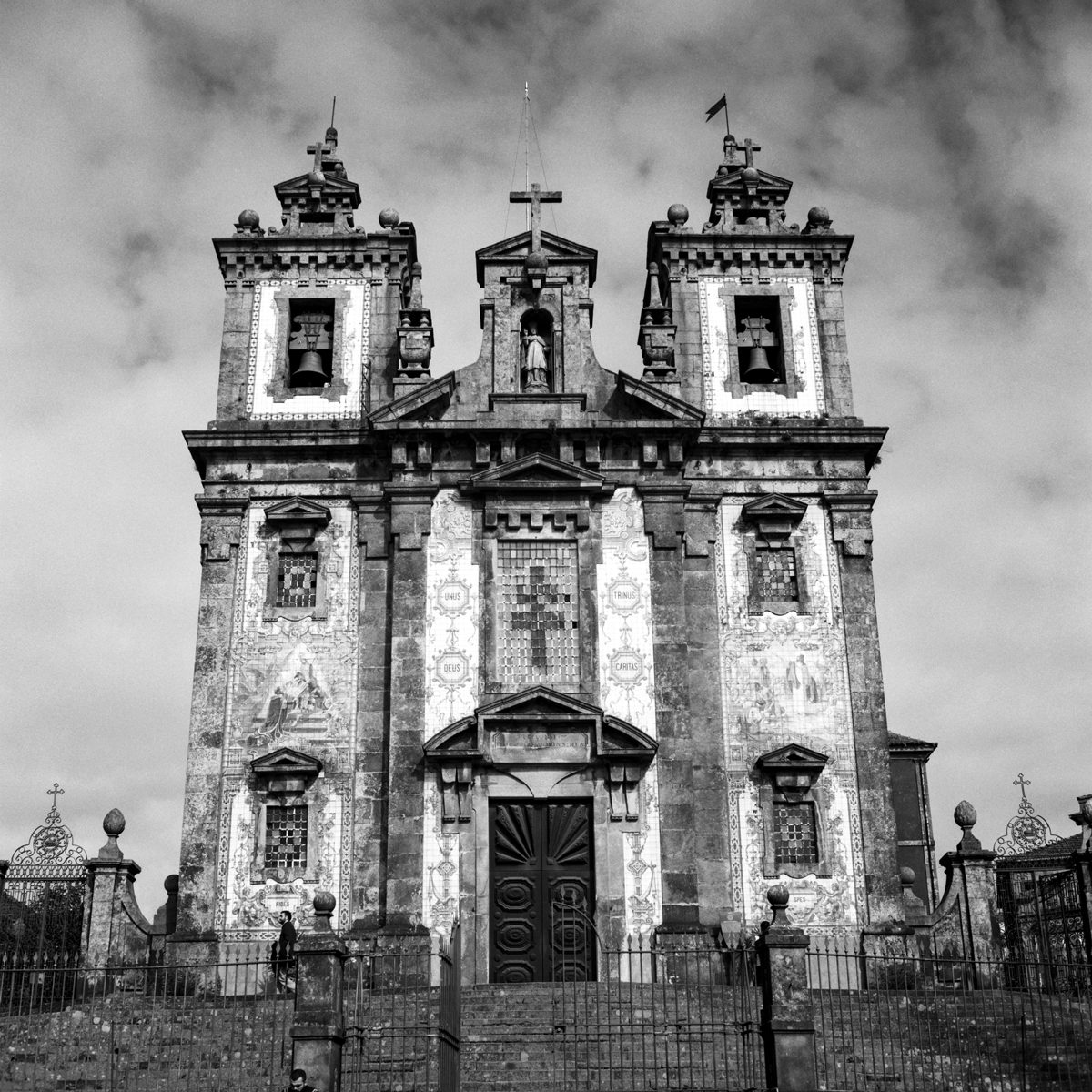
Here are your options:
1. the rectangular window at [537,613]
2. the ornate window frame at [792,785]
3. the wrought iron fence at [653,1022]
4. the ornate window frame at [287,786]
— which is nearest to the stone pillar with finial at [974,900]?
the ornate window frame at [792,785]

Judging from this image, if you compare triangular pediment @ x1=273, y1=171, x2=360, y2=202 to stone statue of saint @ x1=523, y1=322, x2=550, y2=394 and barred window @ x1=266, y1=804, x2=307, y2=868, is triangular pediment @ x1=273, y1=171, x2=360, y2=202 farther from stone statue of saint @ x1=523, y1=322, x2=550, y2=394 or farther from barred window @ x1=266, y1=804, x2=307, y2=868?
barred window @ x1=266, y1=804, x2=307, y2=868

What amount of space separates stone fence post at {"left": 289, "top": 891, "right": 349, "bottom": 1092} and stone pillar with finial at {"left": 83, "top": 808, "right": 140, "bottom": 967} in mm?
7835

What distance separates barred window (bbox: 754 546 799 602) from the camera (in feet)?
81.7

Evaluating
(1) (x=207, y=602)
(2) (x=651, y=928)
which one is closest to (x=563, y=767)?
(2) (x=651, y=928)

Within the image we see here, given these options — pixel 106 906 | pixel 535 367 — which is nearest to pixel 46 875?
pixel 106 906

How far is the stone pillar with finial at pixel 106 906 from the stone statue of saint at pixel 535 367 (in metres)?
10.4

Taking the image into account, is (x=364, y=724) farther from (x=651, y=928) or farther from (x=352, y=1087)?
(x=352, y=1087)

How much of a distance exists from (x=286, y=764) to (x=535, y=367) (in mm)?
8159

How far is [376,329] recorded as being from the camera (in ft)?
87.9

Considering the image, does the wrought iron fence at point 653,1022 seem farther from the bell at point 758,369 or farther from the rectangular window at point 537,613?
the bell at point 758,369

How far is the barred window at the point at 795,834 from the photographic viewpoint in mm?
23234

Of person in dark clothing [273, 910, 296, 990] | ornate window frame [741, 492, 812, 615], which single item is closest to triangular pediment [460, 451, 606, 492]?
ornate window frame [741, 492, 812, 615]

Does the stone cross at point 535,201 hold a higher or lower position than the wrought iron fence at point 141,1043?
higher

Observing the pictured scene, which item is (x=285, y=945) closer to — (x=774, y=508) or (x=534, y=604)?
(x=534, y=604)
